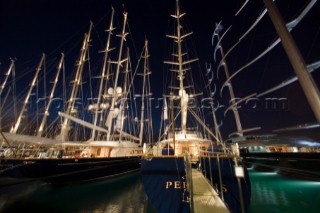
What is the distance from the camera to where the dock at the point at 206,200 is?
4.96 metres

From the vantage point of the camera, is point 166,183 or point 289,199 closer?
point 166,183

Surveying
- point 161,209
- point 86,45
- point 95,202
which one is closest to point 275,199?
point 161,209

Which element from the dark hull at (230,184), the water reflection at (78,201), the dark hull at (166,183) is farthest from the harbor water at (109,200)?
the dark hull at (166,183)

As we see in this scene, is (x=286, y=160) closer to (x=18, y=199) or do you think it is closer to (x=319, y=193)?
(x=319, y=193)

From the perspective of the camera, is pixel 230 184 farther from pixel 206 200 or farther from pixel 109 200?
pixel 109 200

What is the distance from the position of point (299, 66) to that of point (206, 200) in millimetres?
5641

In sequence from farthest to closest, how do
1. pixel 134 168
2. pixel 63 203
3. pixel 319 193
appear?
1. pixel 134 168
2. pixel 319 193
3. pixel 63 203

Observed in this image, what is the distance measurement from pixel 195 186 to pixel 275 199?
6.95m

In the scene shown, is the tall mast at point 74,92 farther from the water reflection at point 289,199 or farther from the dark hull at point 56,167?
the water reflection at point 289,199

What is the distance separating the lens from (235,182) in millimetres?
6102

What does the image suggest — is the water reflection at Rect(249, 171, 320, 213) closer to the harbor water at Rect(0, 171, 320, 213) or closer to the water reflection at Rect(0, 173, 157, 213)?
the harbor water at Rect(0, 171, 320, 213)

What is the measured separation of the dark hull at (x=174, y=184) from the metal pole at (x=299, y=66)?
3.52 meters

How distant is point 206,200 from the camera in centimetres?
550

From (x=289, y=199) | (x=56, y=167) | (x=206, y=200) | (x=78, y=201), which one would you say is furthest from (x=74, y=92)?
(x=289, y=199)
